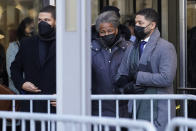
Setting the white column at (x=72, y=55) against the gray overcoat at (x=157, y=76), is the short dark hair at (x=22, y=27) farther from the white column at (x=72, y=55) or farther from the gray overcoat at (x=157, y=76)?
the white column at (x=72, y=55)

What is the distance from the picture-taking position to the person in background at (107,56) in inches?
246

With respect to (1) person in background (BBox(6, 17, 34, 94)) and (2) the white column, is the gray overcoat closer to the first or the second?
(2) the white column

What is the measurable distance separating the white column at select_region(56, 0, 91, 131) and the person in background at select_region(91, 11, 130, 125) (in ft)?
5.41

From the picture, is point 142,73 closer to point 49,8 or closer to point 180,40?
point 49,8

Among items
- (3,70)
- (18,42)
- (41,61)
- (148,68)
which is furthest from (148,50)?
(3,70)

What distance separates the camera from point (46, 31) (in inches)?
247

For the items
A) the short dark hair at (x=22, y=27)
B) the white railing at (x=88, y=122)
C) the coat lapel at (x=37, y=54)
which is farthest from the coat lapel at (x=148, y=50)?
the short dark hair at (x=22, y=27)

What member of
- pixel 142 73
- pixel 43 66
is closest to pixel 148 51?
pixel 142 73

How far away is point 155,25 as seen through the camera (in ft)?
20.8

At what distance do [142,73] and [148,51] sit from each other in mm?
222

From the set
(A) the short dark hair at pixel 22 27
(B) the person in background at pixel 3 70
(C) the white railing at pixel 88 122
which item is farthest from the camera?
(B) the person in background at pixel 3 70

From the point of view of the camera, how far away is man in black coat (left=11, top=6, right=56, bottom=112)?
20.6ft

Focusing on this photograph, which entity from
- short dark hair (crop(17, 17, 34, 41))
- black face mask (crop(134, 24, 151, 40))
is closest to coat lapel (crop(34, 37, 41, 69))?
black face mask (crop(134, 24, 151, 40))

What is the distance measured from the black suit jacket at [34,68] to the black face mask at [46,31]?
82 millimetres
